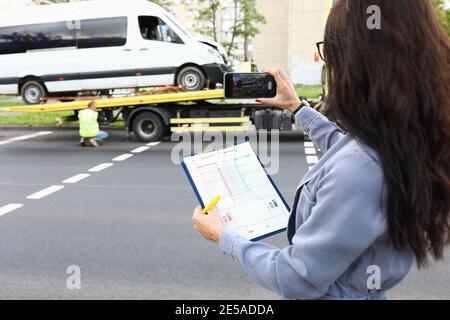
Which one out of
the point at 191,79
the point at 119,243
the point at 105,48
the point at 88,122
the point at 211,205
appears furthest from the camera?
the point at 105,48

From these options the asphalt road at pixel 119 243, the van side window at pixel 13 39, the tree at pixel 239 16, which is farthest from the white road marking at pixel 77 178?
the tree at pixel 239 16

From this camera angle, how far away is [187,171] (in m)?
1.77

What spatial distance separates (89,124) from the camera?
1180 cm

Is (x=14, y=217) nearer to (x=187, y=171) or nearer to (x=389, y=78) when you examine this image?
(x=187, y=171)

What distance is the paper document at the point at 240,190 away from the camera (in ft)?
5.77

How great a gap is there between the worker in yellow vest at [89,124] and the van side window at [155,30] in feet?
7.32

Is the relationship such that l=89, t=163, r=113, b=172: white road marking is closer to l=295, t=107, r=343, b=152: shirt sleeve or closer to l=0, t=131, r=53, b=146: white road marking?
l=0, t=131, r=53, b=146: white road marking

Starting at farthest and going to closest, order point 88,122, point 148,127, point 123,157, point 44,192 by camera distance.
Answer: point 148,127 → point 88,122 → point 123,157 → point 44,192

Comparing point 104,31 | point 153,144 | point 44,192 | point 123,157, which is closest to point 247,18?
point 104,31

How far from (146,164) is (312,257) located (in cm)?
846

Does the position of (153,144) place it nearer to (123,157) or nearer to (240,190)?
(123,157)

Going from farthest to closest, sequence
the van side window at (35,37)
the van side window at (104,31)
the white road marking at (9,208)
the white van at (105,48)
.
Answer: the van side window at (35,37) → the van side window at (104,31) → the white van at (105,48) → the white road marking at (9,208)

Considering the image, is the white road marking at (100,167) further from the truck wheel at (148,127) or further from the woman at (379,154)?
the woman at (379,154)

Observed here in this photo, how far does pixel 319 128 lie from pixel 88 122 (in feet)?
34.5
